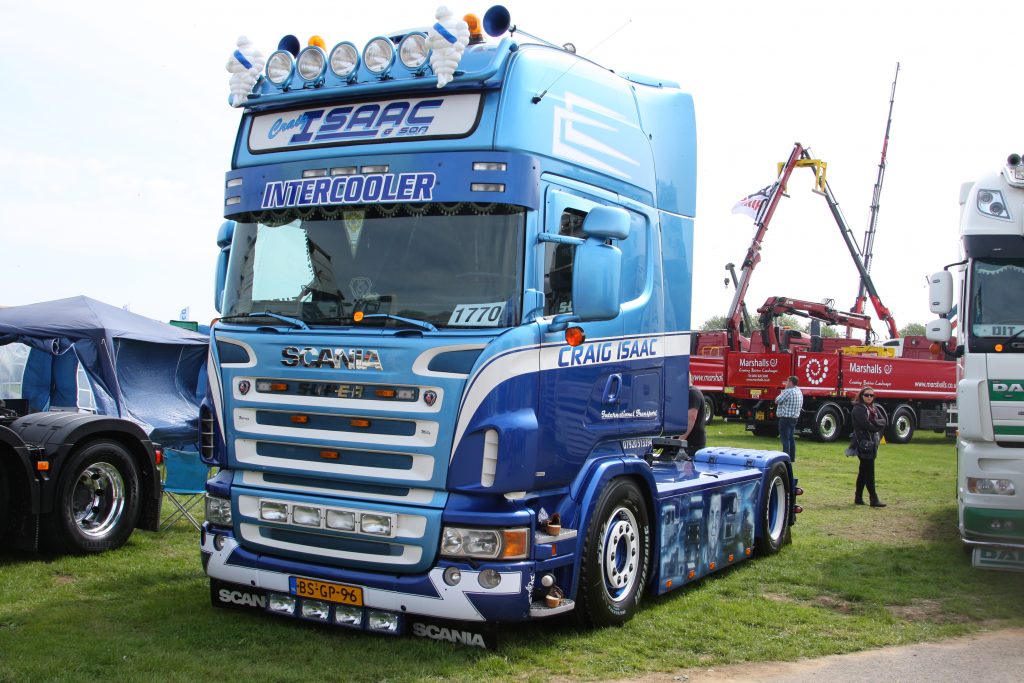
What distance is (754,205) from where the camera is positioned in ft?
101

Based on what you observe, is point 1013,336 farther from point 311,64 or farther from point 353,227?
point 311,64

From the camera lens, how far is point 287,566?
6043 mm

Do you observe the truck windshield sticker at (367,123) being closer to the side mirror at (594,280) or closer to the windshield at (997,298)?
the side mirror at (594,280)

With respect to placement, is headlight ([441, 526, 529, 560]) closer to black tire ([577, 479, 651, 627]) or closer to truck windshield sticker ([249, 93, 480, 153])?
black tire ([577, 479, 651, 627])

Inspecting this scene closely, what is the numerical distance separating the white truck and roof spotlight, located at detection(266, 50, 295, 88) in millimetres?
5761

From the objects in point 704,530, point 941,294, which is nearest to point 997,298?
point 941,294

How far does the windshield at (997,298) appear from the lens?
26.3ft

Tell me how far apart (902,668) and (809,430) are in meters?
18.8

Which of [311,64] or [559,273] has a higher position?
[311,64]

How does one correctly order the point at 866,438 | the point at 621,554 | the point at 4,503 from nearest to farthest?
the point at 621,554
the point at 4,503
the point at 866,438

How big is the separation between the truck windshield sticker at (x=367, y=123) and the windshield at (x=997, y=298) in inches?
193

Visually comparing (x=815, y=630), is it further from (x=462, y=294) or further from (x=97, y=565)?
(x=97, y=565)

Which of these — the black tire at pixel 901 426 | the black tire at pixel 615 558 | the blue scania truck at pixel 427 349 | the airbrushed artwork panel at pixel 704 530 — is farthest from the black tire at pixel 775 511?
the black tire at pixel 901 426

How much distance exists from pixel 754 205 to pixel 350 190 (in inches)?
1043
